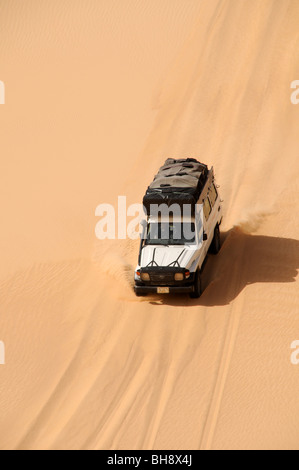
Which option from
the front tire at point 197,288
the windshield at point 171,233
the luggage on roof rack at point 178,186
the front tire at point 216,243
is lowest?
the front tire at point 197,288

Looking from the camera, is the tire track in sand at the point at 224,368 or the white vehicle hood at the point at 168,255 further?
the white vehicle hood at the point at 168,255

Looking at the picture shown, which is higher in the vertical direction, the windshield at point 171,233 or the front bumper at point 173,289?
the windshield at point 171,233

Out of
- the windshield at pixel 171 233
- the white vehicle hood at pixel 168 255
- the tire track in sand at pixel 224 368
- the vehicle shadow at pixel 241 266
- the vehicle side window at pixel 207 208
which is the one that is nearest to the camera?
the tire track in sand at pixel 224 368

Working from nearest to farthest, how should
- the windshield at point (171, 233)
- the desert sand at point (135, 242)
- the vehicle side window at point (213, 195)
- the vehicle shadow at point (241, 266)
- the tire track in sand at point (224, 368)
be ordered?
the tire track in sand at point (224, 368) < the desert sand at point (135, 242) < the vehicle shadow at point (241, 266) < the windshield at point (171, 233) < the vehicle side window at point (213, 195)

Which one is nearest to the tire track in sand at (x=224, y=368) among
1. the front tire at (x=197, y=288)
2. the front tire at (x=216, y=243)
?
the front tire at (x=216, y=243)

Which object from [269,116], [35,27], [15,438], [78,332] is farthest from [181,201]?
[35,27]

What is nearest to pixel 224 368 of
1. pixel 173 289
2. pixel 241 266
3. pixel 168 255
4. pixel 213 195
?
pixel 173 289

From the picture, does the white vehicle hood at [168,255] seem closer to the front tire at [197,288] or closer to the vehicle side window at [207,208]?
the front tire at [197,288]

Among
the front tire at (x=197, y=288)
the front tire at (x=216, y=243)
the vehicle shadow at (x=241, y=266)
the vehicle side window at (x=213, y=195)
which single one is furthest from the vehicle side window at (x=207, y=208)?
the front tire at (x=197, y=288)

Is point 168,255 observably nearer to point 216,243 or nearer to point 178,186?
point 178,186

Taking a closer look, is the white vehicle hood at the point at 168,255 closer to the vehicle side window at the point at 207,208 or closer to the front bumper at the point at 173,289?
the front bumper at the point at 173,289
